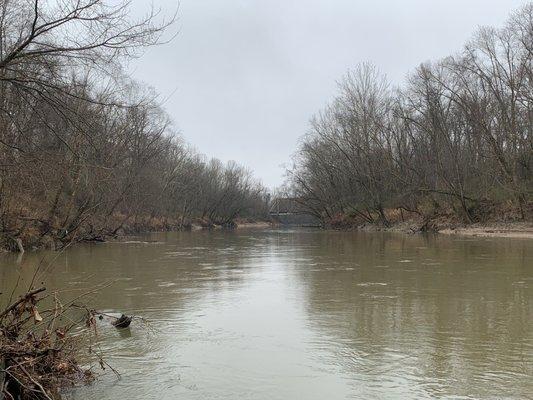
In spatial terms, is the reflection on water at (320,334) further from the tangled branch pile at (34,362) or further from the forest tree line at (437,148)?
the forest tree line at (437,148)

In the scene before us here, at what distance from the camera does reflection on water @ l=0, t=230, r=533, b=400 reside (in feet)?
17.7

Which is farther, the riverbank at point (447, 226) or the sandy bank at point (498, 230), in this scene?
the riverbank at point (447, 226)

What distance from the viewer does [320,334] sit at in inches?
302

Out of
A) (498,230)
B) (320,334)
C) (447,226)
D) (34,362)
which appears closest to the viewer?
(34,362)

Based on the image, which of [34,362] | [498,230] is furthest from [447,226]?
[34,362]

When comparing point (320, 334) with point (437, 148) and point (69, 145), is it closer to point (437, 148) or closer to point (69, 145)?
point (69, 145)

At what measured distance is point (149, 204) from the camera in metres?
51.6

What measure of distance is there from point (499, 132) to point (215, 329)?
37699 millimetres

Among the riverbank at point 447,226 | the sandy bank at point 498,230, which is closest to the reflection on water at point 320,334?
the sandy bank at point 498,230

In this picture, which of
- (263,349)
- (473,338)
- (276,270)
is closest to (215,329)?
(263,349)

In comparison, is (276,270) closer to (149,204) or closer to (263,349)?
(263,349)

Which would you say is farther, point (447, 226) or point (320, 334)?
point (447, 226)

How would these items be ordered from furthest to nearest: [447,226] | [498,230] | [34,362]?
[447,226] → [498,230] → [34,362]

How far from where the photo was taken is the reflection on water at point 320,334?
5.40m
